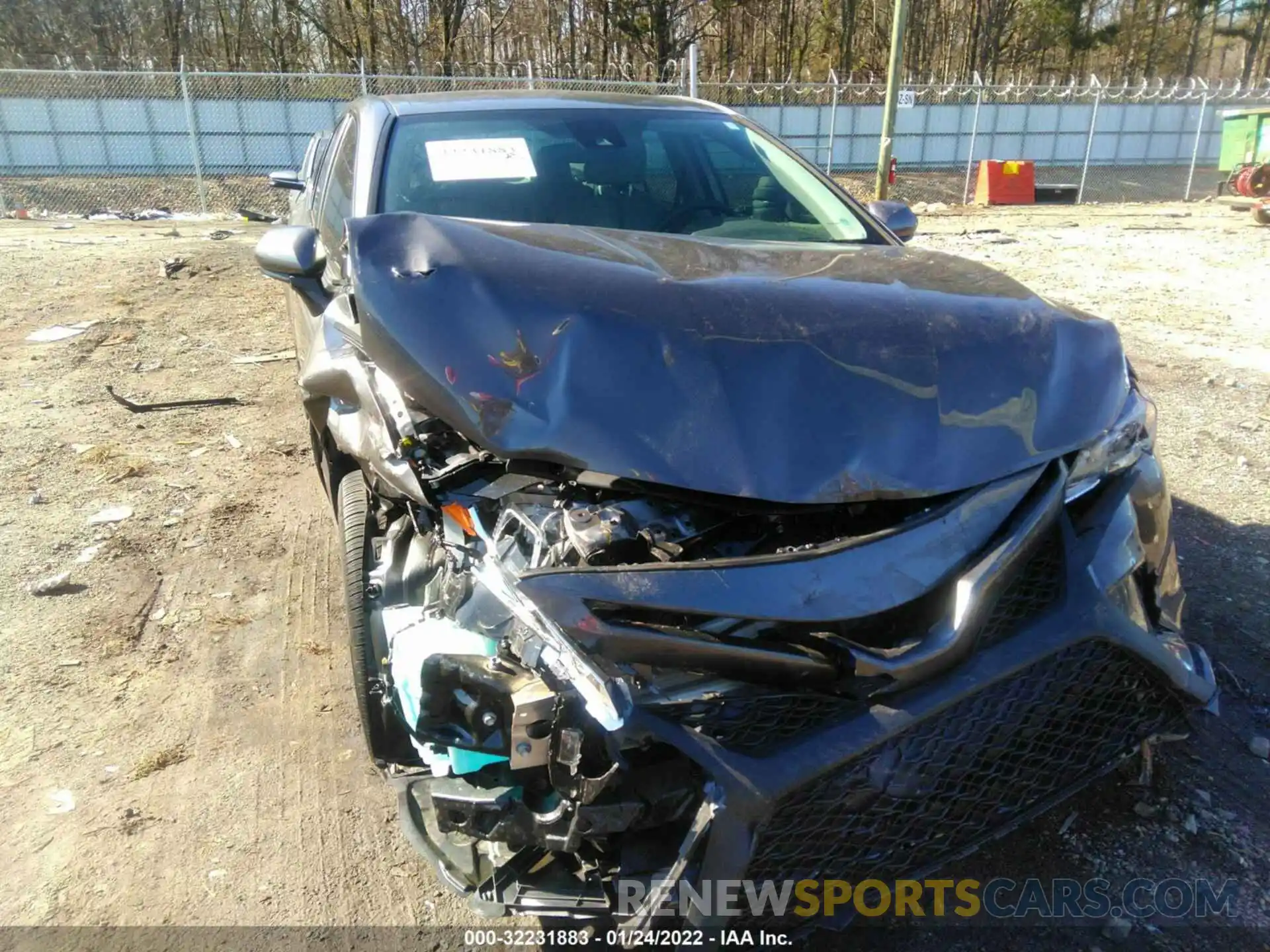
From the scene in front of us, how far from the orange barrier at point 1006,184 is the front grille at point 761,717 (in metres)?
19.8

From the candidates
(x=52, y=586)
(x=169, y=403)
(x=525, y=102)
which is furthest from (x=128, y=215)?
(x=525, y=102)

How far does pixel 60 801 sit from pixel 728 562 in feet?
7.00

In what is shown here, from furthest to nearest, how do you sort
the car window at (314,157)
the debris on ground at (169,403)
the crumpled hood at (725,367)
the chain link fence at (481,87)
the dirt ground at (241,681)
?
the chain link fence at (481,87) < the debris on ground at (169,403) < the car window at (314,157) < the dirt ground at (241,681) < the crumpled hood at (725,367)

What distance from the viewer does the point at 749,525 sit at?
6.45 feet

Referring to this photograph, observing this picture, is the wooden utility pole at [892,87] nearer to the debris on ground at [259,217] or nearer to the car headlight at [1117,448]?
the debris on ground at [259,217]

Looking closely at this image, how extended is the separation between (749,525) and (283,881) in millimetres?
1506

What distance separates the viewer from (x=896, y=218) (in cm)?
369

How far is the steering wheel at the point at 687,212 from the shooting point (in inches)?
132

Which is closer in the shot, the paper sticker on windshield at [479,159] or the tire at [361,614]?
the tire at [361,614]

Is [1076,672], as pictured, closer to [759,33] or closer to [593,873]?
[593,873]

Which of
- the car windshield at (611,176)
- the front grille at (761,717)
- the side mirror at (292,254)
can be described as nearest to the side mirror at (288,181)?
the car windshield at (611,176)

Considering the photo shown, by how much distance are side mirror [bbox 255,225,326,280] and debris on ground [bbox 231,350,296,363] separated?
3.88 m

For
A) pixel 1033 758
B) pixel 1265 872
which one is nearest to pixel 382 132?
pixel 1033 758

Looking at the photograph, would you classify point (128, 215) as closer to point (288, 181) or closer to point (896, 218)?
point (288, 181)
